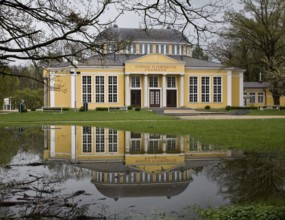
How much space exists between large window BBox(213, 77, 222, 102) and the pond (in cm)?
4998

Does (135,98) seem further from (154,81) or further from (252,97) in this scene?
(252,97)

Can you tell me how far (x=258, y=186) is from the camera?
7328 millimetres

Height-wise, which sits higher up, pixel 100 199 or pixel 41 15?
pixel 41 15

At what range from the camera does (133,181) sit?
7.64 meters

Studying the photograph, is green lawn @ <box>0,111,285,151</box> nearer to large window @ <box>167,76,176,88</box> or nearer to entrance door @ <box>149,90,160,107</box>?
entrance door @ <box>149,90,160,107</box>

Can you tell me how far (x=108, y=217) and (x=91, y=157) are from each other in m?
5.91

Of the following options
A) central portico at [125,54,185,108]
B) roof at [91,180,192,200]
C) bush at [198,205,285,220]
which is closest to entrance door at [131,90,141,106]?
central portico at [125,54,185,108]

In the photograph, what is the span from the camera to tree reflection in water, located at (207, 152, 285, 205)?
6574 millimetres

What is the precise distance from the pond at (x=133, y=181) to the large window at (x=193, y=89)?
161 feet

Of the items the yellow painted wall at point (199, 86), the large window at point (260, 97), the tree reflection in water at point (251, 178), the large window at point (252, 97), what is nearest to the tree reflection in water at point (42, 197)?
the tree reflection in water at point (251, 178)

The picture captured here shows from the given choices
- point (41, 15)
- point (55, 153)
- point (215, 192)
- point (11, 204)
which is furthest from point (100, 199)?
point (55, 153)

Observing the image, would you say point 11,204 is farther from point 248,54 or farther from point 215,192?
point 248,54

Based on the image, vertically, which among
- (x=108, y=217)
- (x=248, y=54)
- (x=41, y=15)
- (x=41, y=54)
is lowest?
(x=108, y=217)

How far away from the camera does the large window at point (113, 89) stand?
195 feet
